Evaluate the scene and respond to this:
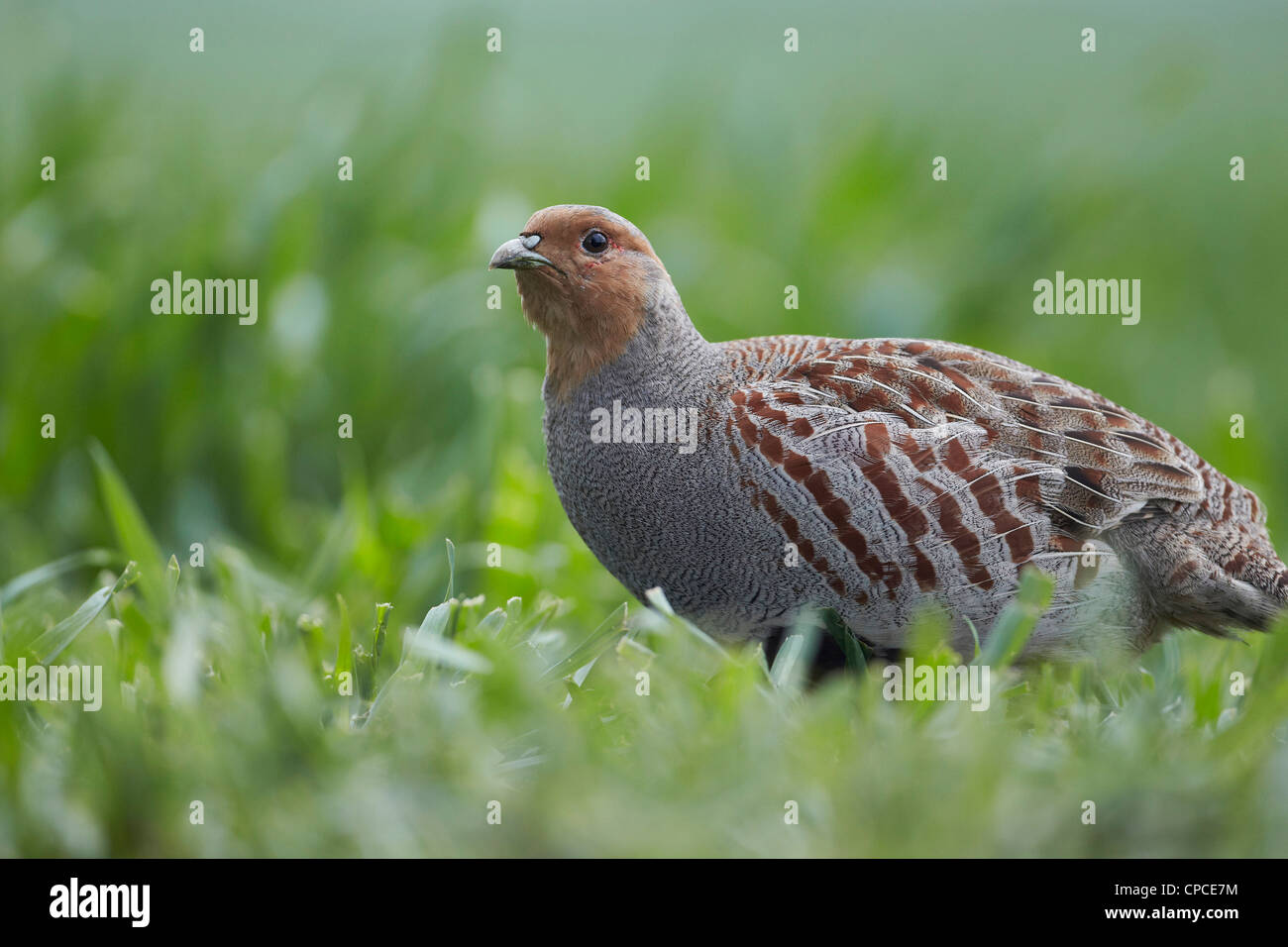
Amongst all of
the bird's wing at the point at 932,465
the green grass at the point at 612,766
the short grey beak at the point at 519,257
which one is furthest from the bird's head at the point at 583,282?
the green grass at the point at 612,766

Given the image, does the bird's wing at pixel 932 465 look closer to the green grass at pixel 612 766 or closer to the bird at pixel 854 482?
the bird at pixel 854 482

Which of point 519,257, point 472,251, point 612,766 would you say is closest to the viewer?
point 612,766

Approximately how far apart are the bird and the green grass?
0.17m

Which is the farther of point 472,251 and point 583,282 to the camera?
point 472,251

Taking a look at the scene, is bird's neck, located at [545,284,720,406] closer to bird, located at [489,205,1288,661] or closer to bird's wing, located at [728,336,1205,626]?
bird, located at [489,205,1288,661]

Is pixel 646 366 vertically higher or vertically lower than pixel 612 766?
higher

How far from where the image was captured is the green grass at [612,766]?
1.81 meters

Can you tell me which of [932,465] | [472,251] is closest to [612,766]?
[932,465]

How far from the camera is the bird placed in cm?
250

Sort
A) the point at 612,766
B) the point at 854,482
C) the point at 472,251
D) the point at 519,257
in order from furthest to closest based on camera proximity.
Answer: the point at 472,251 → the point at 519,257 → the point at 854,482 → the point at 612,766

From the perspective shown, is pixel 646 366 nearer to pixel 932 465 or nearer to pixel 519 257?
pixel 519 257

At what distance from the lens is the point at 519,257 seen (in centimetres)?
265

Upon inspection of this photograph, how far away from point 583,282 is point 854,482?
0.73 m

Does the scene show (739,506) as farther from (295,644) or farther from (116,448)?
(116,448)
